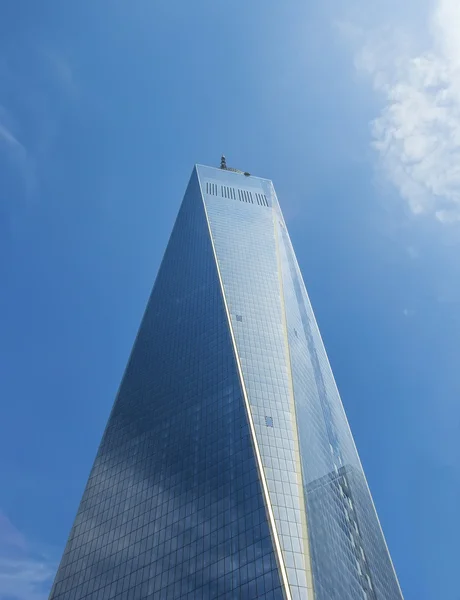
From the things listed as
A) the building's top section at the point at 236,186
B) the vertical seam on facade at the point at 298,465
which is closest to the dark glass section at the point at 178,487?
the vertical seam on facade at the point at 298,465

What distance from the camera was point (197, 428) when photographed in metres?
70.9

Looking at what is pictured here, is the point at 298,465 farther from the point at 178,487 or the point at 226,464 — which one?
the point at 178,487

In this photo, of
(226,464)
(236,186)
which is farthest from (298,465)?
(236,186)

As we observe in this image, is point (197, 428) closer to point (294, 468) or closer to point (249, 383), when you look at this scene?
point (249, 383)

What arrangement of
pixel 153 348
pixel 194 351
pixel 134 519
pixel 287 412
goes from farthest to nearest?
pixel 153 348, pixel 194 351, pixel 287 412, pixel 134 519

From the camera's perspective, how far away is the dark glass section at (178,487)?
171 feet

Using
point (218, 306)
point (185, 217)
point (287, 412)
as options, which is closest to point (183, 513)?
point (287, 412)

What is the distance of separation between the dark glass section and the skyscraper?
184mm

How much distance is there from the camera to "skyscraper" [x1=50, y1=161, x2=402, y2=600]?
5278cm

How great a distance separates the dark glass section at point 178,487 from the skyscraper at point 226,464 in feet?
0.60

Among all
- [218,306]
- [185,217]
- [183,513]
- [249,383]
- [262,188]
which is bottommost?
[183,513]

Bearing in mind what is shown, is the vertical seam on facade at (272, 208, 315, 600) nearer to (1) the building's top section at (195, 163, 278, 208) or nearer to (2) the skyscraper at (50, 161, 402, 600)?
(2) the skyscraper at (50, 161, 402, 600)

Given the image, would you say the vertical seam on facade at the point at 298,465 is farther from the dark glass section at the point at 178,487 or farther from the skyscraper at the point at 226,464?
the dark glass section at the point at 178,487

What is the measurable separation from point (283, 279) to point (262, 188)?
166 feet
